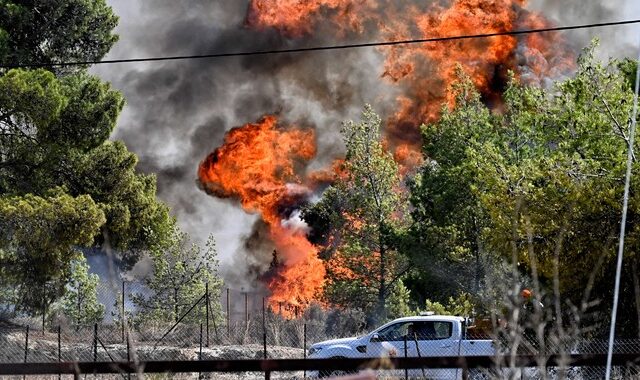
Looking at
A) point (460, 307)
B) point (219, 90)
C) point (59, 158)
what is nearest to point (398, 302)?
point (460, 307)

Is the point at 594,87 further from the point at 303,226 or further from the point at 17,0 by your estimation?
the point at 303,226

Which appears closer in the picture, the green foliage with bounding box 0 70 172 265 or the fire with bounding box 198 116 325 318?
the green foliage with bounding box 0 70 172 265

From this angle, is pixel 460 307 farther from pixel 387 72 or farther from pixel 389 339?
pixel 387 72

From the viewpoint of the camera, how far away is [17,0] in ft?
112

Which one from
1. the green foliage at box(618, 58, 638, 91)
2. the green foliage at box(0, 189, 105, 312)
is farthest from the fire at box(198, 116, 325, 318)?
the green foliage at box(618, 58, 638, 91)

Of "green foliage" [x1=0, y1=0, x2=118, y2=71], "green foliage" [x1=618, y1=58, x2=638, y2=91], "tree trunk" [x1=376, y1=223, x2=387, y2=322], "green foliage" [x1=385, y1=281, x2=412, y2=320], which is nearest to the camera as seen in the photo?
"green foliage" [x1=618, y1=58, x2=638, y2=91]

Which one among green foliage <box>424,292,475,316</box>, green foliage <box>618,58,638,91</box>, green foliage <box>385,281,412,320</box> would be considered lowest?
green foliage <box>424,292,475,316</box>

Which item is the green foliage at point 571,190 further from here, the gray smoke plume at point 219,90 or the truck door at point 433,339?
the gray smoke plume at point 219,90

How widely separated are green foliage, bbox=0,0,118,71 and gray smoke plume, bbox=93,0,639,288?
28.1 metres

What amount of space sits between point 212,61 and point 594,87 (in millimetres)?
48292

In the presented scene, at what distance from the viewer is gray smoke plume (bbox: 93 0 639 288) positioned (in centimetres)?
6425

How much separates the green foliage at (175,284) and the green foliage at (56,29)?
9.65 meters

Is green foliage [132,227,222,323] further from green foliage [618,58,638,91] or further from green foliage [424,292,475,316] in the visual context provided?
green foliage [618,58,638,91]

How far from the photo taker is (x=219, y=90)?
66.9 meters
